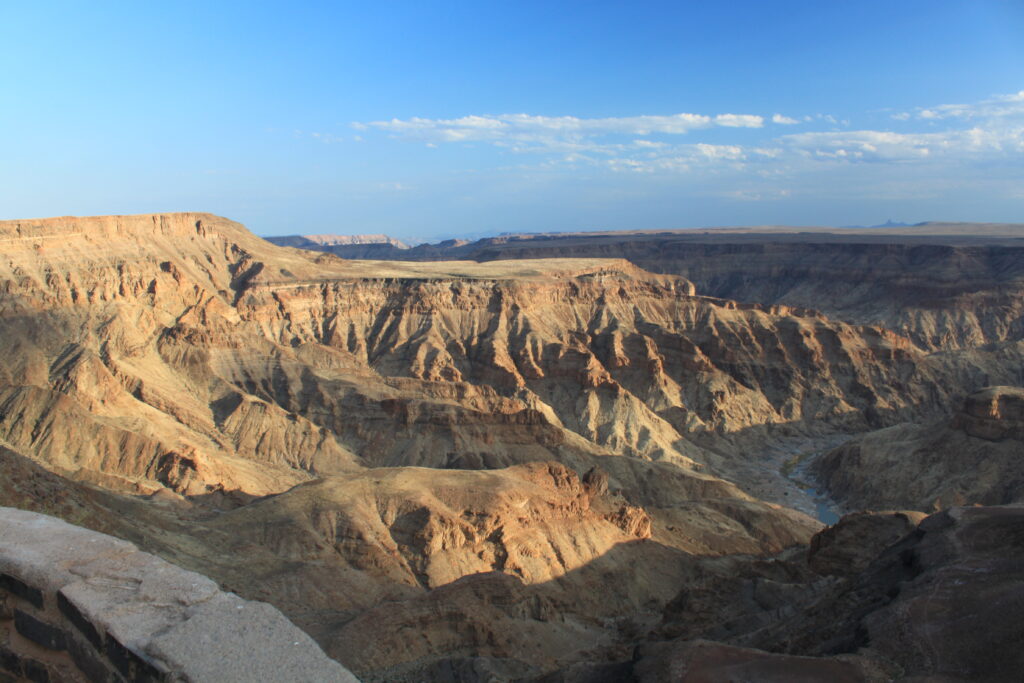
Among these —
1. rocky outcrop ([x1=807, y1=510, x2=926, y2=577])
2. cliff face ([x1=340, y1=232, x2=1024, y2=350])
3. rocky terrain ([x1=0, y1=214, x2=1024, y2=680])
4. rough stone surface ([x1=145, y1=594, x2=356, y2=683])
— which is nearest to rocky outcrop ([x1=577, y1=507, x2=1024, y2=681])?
rocky terrain ([x1=0, y1=214, x2=1024, y2=680])

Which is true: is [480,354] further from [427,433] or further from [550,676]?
[550,676]

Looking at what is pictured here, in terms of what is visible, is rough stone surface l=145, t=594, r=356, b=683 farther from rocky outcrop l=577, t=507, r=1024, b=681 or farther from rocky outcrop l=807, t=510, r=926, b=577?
rocky outcrop l=807, t=510, r=926, b=577

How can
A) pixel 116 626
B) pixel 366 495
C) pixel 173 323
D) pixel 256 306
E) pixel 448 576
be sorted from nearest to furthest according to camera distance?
pixel 116 626 → pixel 448 576 → pixel 366 495 → pixel 173 323 → pixel 256 306

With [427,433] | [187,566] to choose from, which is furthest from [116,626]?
[427,433]

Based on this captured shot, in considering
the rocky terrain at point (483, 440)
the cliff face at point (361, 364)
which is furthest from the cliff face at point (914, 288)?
the cliff face at point (361, 364)

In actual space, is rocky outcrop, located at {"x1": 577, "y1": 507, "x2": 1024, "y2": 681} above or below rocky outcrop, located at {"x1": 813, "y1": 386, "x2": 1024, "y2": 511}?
above

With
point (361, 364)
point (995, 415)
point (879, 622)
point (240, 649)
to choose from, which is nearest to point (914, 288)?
point (995, 415)

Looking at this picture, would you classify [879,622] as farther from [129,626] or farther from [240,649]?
[129,626]
